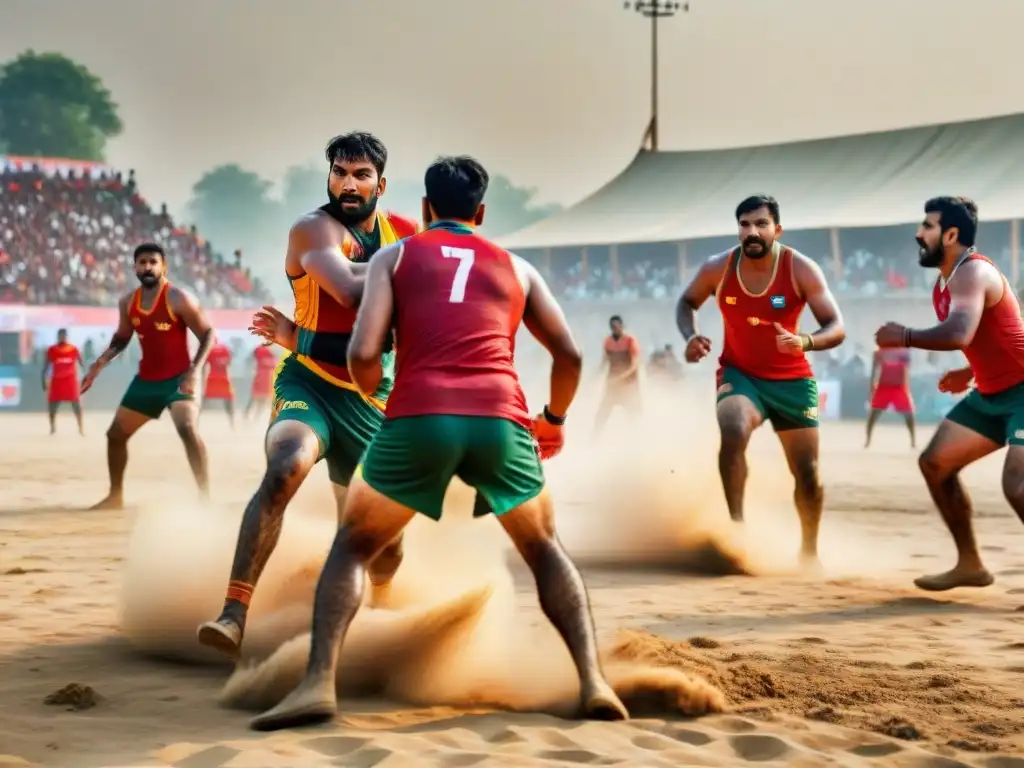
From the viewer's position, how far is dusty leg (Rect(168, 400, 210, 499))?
32.2 feet

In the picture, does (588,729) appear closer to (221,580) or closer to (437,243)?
(437,243)

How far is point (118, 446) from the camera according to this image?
10258mm

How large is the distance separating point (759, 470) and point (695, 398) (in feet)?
73.5

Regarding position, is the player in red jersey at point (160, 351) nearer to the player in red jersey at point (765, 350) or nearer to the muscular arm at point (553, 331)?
the player in red jersey at point (765, 350)

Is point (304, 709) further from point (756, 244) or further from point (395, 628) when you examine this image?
point (756, 244)

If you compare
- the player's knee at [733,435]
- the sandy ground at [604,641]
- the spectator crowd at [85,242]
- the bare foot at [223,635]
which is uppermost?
the spectator crowd at [85,242]

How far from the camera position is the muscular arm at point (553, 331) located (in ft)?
13.7

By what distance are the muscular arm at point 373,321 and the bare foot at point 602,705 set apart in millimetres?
1082

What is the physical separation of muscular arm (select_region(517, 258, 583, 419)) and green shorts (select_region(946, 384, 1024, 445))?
302 centimetres

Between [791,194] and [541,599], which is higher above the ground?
[791,194]

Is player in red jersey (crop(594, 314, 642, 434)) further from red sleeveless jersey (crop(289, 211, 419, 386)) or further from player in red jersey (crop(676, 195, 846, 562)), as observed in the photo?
red sleeveless jersey (crop(289, 211, 419, 386))

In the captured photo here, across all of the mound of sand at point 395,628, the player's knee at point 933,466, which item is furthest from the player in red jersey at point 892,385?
the mound of sand at point 395,628

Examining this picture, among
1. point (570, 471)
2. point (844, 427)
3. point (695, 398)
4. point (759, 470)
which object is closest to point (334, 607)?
point (759, 470)

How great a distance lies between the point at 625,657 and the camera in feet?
15.6
